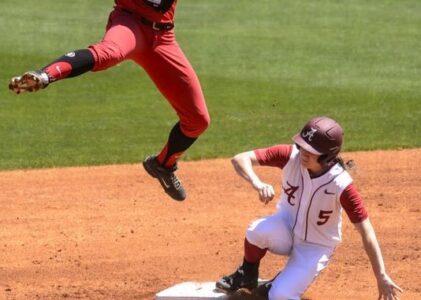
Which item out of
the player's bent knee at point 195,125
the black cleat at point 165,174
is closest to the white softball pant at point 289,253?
the player's bent knee at point 195,125

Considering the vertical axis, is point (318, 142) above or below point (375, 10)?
above

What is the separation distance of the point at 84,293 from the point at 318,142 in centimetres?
230

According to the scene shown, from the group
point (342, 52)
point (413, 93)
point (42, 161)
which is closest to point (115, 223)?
point (42, 161)

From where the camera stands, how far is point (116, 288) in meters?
7.75

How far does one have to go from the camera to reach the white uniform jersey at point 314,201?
6723mm

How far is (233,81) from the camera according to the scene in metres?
15.8

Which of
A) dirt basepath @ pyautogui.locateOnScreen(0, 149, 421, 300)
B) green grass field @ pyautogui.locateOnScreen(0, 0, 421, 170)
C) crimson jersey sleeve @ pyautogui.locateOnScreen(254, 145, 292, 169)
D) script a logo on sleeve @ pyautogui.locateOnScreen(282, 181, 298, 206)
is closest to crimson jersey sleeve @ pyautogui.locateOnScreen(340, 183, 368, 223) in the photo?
script a logo on sleeve @ pyautogui.locateOnScreen(282, 181, 298, 206)

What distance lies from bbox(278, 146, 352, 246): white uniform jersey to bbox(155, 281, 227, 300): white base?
78 cm

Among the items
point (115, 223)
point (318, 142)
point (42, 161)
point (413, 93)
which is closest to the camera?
point (318, 142)

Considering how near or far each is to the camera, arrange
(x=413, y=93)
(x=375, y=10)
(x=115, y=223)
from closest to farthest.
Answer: (x=115, y=223) < (x=413, y=93) < (x=375, y=10)

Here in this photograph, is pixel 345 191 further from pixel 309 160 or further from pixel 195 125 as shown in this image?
pixel 195 125

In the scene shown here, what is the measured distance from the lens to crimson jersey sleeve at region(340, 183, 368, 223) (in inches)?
259

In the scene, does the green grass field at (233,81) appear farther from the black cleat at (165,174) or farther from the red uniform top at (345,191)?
the red uniform top at (345,191)

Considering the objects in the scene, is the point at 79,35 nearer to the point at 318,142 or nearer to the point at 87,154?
the point at 87,154
